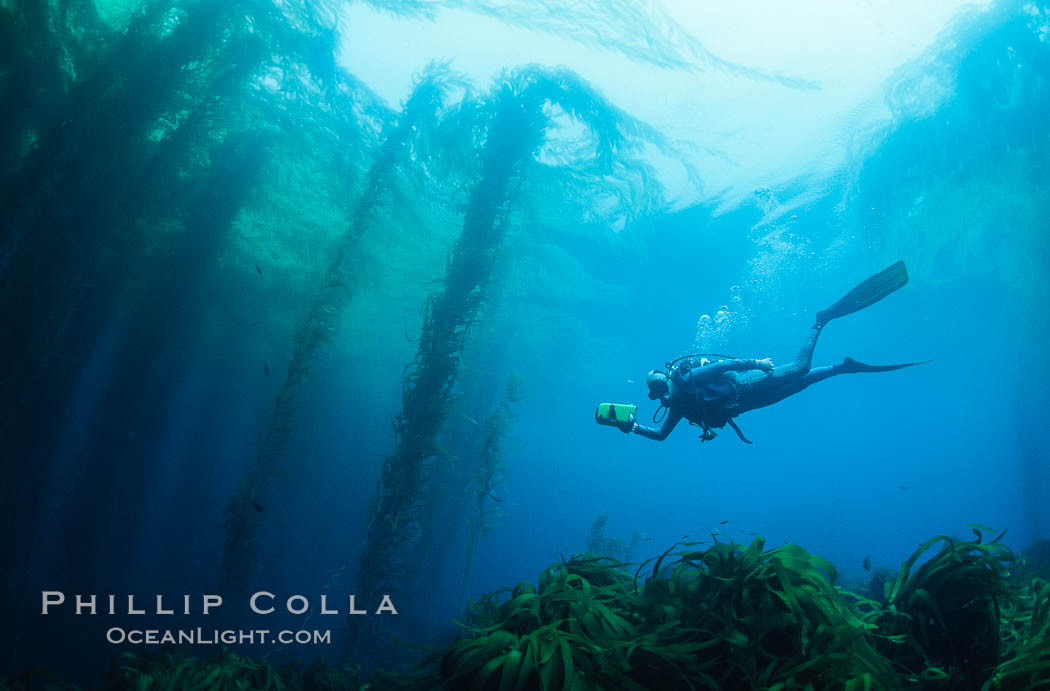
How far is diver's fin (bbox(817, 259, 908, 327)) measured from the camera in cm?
636

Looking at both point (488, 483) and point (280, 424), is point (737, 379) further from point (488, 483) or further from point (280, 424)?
point (280, 424)

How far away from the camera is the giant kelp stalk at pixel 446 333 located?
6914 mm

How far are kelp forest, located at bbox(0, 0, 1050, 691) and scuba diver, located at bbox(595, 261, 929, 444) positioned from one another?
2.73m

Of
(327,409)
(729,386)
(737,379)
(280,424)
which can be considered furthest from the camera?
(327,409)

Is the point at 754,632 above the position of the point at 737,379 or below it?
below

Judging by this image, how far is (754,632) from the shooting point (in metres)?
2.12

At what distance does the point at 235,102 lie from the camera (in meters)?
11.6

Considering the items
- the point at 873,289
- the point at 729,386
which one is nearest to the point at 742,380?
the point at 729,386

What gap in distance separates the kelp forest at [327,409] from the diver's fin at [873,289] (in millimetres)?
3816

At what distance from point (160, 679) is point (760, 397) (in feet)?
26.4

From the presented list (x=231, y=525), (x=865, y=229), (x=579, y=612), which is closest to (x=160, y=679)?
(x=579, y=612)

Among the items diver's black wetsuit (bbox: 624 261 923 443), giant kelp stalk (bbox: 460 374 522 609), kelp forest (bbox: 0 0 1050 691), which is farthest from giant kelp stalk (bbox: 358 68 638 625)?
diver's black wetsuit (bbox: 624 261 923 443)

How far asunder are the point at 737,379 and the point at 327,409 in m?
10.2

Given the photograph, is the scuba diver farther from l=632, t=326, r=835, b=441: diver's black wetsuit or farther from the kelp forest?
the kelp forest
